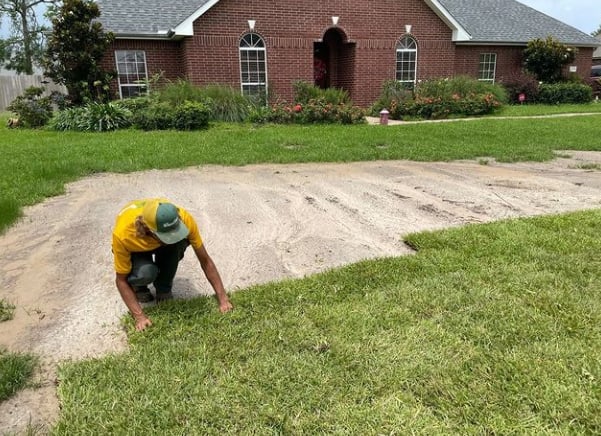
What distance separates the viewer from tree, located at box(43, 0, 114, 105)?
14.4m

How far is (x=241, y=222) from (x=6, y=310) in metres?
2.55

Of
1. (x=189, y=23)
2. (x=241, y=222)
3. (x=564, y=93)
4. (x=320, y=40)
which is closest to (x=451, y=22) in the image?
(x=320, y=40)

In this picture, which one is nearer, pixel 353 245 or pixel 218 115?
pixel 353 245

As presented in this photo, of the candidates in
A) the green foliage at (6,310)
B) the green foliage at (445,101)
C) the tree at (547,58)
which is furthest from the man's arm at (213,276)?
the tree at (547,58)

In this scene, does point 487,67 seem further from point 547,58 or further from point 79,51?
point 79,51

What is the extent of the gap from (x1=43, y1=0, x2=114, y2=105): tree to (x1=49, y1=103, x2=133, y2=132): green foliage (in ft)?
4.54

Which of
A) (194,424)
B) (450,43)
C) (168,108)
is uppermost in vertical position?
(450,43)

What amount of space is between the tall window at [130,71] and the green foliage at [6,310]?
14224mm

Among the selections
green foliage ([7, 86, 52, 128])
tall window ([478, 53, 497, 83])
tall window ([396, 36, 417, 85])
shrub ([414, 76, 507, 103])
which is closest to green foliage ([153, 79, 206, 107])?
green foliage ([7, 86, 52, 128])

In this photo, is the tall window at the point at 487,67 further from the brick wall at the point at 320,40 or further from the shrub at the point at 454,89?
the shrub at the point at 454,89

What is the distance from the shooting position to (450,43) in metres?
19.6

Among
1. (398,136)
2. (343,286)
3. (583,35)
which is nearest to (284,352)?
(343,286)

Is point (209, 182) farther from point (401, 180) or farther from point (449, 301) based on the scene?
point (449, 301)

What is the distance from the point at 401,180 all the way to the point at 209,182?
2.84 m
